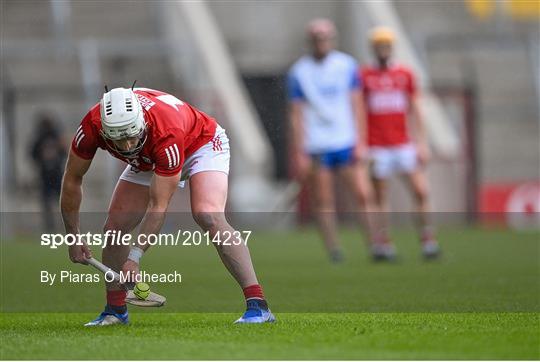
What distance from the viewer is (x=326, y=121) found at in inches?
596

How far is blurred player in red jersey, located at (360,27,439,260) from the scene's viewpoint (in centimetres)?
1496

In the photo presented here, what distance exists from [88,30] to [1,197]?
423 centimetres

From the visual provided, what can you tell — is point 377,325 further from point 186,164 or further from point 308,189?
point 308,189

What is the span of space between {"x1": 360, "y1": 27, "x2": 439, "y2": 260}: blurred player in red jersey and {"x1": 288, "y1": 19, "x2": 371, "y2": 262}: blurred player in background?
0.30m

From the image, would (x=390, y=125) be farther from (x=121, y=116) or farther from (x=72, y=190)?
(x=121, y=116)

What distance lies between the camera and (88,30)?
78.4 feet

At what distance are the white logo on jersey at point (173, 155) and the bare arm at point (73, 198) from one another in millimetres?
582

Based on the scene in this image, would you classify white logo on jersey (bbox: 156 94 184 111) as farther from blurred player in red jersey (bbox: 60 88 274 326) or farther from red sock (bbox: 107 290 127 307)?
red sock (bbox: 107 290 127 307)

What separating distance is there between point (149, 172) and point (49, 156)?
42.6 ft

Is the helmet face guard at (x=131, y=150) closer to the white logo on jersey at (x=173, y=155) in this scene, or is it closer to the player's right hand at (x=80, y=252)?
the white logo on jersey at (x=173, y=155)

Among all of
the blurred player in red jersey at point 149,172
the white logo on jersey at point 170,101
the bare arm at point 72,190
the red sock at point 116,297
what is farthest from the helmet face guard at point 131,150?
the red sock at point 116,297

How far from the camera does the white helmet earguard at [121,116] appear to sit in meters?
7.51

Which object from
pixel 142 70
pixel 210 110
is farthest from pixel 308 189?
pixel 142 70

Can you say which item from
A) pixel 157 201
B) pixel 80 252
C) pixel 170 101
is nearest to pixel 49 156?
pixel 80 252
